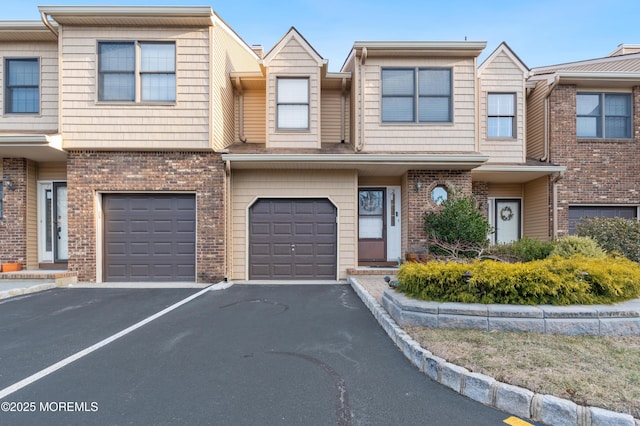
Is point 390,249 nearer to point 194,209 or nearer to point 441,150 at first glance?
point 441,150

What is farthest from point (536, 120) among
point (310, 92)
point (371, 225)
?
point (310, 92)

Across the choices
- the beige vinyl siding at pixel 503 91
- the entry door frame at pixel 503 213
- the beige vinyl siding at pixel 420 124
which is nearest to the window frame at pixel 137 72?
the beige vinyl siding at pixel 420 124

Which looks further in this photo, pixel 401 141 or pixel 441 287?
pixel 401 141

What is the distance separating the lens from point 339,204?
30.1ft

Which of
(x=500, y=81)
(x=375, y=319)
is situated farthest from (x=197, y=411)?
(x=500, y=81)

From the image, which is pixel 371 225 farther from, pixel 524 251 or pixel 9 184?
pixel 9 184

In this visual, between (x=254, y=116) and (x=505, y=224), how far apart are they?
943 centimetres

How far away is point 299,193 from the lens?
915 centimetres

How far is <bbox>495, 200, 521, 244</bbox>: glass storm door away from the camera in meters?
11.3

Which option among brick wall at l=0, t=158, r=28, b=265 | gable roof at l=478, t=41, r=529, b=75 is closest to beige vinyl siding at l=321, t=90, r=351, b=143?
gable roof at l=478, t=41, r=529, b=75

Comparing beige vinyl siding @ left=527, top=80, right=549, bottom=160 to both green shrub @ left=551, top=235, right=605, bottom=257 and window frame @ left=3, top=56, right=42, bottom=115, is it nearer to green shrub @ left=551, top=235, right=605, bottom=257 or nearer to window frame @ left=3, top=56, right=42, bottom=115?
green shrub @ left=551, top=235, right=605, bottom=257

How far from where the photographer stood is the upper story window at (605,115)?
405 inches

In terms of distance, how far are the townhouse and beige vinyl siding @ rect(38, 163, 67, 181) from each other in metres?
0.06

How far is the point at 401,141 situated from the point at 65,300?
898 centimetres
